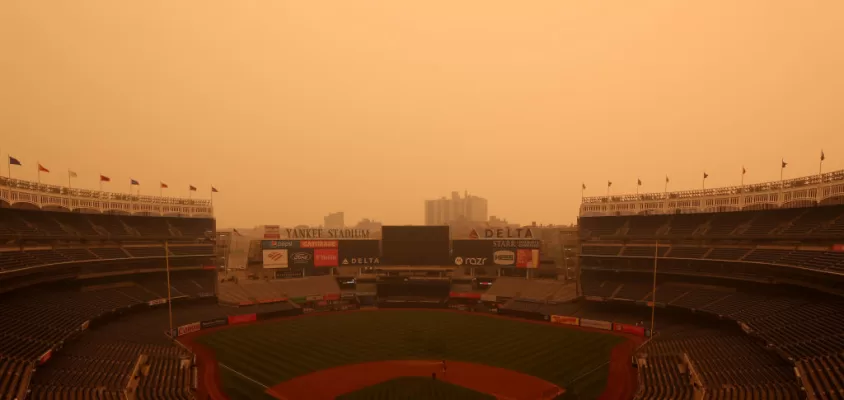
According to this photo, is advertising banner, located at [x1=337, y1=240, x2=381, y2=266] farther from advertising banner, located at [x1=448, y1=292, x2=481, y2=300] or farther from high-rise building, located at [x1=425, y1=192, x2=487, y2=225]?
high-rise building, located at [x1=425, y1=192, x2=487, y2=225]

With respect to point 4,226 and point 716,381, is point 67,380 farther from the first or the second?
point 716,381

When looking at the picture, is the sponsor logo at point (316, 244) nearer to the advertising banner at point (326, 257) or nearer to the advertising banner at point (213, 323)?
the advertising banner at point (326, 257)

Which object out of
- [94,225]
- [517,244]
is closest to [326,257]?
[94,225]

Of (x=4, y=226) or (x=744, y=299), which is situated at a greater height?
(x=4, y=226)

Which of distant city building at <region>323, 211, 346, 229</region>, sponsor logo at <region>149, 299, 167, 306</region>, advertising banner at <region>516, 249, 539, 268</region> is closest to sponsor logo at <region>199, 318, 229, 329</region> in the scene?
sponsor logo at <region>149, 299, 167, 306</region>

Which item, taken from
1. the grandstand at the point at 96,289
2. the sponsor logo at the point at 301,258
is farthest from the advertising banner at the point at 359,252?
the grandstand at the point at 96,289

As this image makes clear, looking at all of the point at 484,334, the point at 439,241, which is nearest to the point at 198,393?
the point at 484,334
